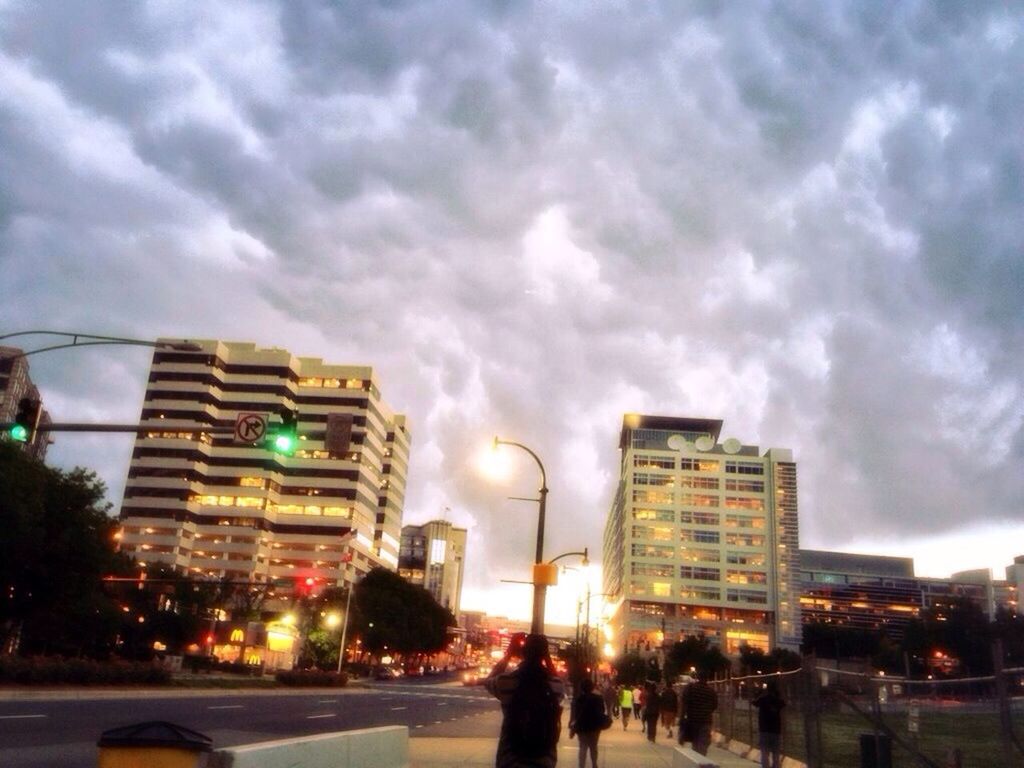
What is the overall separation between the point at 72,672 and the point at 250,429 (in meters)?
22.0

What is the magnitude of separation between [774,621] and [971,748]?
14248cm

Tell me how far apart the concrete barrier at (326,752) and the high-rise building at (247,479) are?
399 ft

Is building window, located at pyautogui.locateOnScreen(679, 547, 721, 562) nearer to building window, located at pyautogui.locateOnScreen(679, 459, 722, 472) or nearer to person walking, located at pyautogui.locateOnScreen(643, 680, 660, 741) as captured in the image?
building window, located at pyautogui.locateOnScreen(679, 459, 722, 472)

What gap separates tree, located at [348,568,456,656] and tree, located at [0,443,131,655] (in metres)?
58.6

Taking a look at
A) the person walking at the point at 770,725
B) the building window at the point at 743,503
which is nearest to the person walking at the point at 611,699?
the person walking at the point at 770,725

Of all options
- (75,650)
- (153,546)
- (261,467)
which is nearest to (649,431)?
(261,467)

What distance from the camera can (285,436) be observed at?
18359 mm

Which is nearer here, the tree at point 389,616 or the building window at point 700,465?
the tree at point 389,616

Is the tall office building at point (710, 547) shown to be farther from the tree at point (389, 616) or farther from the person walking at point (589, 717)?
the person walking at point (589, 717)

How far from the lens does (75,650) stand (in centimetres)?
6009

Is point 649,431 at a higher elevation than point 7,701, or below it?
higher

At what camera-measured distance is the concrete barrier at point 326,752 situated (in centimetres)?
770

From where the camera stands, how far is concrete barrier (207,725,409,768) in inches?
303

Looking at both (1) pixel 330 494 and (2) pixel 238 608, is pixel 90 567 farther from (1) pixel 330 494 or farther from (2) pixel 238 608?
(1) pixel 330 494
